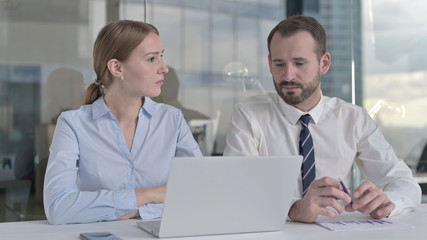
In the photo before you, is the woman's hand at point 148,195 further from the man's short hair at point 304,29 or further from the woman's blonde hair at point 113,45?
the man's short hair at point 304,29

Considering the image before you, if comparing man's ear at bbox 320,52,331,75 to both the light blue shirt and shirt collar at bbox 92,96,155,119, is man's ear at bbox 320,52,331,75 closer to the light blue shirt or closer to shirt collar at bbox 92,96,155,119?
the light blue shirt

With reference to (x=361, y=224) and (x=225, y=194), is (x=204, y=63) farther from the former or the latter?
(x=225, y=194)

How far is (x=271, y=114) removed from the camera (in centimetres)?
278

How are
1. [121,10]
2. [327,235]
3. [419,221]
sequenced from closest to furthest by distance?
1. [327,235]
2. [419,221]
3. [121,10]

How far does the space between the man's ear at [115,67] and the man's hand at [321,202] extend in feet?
3.62

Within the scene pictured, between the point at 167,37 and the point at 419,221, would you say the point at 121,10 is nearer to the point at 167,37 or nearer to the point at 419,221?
the point at 167,37

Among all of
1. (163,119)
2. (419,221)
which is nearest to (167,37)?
(163,119)

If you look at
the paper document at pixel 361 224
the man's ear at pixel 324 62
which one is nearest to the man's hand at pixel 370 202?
the paper document at pixel 361 224

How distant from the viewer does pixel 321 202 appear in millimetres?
1955

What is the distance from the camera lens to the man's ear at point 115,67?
2.68 meters

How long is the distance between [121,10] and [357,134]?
6.71ft

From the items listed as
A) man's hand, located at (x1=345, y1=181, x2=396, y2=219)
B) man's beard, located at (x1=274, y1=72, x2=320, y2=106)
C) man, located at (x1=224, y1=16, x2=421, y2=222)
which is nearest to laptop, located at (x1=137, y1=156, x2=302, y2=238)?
man's hand, located at (x1=345, y1=181, x2=396, y2=219)

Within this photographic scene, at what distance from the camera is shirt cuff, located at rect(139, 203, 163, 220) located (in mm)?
2232

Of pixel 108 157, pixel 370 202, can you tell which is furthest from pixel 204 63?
pixel 370 202
